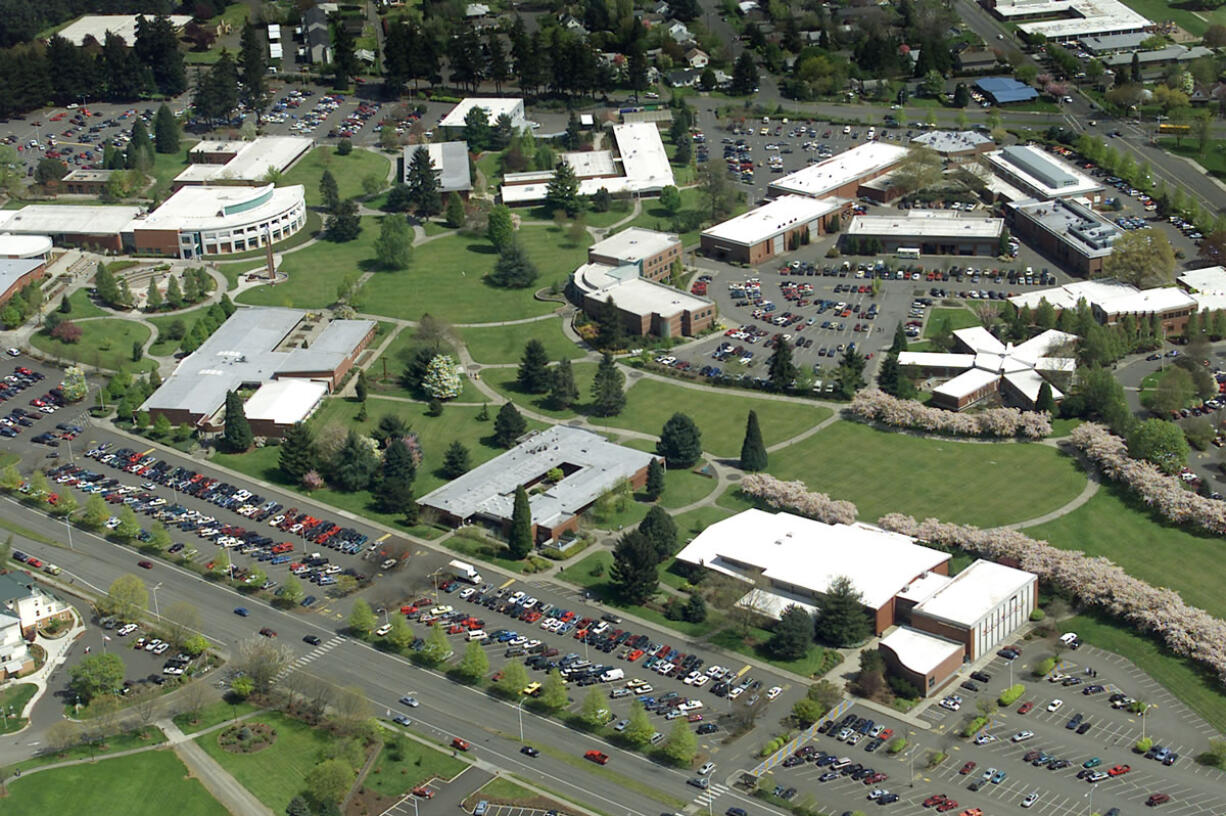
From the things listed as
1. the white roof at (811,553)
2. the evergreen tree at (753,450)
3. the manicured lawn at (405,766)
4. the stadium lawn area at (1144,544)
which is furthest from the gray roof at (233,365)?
the stadium lawn area at (1144,544)

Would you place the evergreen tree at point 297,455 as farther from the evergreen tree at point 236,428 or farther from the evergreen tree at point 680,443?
the evergreen tree at point 680,443

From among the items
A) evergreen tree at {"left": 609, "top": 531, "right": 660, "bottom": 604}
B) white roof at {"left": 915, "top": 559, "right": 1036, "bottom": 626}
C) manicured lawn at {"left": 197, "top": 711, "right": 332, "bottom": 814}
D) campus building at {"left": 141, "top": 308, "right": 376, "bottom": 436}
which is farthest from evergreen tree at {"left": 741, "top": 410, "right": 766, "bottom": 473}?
manicured lawn at {"left": 197, "top": 711, "right": 332, "bottom": 814}

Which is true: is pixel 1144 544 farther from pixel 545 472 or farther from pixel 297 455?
pixel 297 455

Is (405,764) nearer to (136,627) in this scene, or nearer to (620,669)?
(620,669)

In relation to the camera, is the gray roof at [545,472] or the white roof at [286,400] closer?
the gray roof at [545,472]

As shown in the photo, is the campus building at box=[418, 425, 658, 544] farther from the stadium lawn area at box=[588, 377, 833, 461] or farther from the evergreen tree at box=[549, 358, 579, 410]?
the stadium lawn area at box=[588, 377, 833, 461]

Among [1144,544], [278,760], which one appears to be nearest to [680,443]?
[1144,544]
